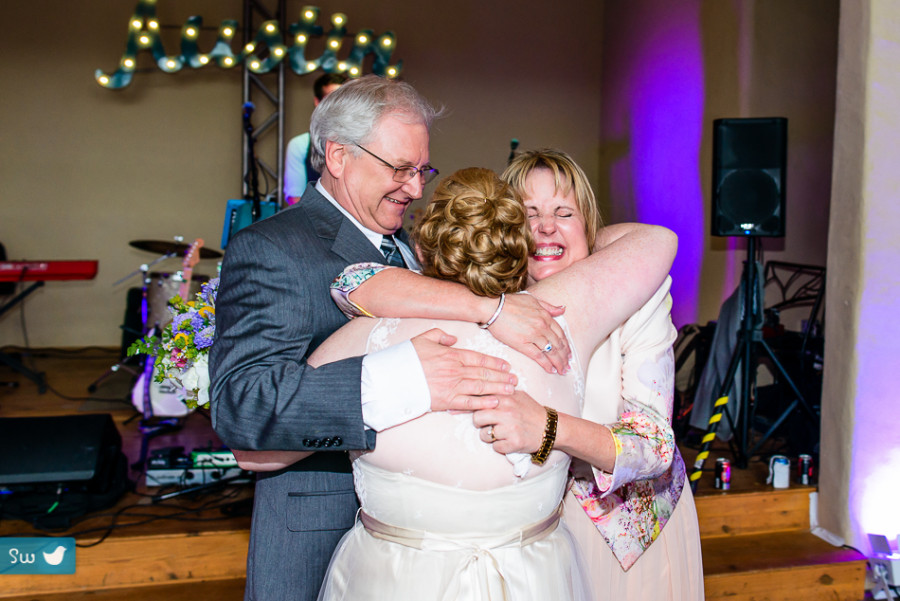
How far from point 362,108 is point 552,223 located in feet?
1.81

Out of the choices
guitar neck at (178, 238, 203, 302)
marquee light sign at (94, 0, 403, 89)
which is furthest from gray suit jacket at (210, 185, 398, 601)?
marquee light sign at (94, 0, 403, 89)

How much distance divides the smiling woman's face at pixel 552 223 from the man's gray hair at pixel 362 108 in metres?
0.34

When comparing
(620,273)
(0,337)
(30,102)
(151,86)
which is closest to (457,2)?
(151,86)

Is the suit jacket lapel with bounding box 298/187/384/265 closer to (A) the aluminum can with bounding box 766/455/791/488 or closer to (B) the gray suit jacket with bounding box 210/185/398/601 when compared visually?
(B) the gray suit jacket with bounding box 210/185/398/601

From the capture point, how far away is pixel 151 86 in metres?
7.59

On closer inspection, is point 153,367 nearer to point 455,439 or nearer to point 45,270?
point 45,270

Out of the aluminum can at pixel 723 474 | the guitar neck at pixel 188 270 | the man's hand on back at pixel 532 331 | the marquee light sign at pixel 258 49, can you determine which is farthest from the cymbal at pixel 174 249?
the man's hand on back at pixel 532 331

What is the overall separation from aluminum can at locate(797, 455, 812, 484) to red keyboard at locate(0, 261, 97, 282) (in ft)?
16.4

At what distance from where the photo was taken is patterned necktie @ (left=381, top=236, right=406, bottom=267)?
6.11 feet

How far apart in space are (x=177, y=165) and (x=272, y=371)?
6.96m

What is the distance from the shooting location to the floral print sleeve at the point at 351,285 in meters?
1.45

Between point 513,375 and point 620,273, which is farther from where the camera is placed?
point 620,273

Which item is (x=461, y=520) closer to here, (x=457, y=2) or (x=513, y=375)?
(x=513, y=375)

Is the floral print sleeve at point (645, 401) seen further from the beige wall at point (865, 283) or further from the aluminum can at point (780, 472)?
the aluminum can at point (780, 472)
